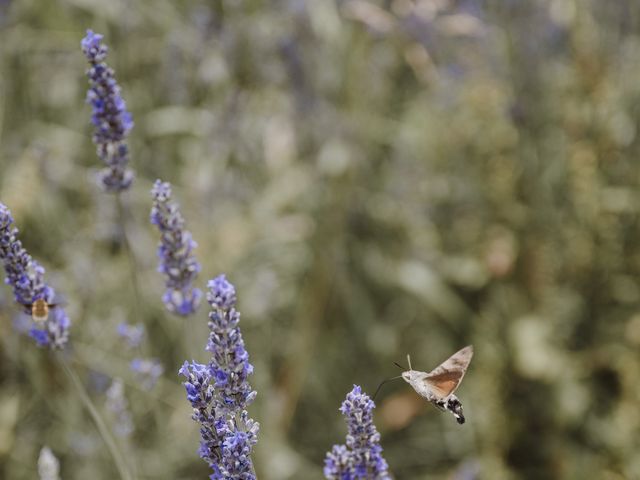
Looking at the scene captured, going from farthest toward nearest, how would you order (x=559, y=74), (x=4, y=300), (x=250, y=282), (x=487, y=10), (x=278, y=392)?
(x=559, y=74) < (x=487, y=10) < (x=250, y=282) < (x=278, y=392) < (x=4, y=300)

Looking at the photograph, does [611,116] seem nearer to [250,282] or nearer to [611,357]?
[611,357]

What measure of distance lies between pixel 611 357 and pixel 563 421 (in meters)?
0.40

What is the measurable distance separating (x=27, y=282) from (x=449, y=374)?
0.68 metres

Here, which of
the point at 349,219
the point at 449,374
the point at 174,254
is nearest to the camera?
the point at 449,374

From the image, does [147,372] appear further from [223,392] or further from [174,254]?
[223,392]

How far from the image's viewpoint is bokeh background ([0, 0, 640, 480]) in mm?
3059

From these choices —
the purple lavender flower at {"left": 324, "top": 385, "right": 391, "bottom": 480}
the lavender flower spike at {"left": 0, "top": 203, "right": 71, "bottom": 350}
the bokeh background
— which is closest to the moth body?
the purple lavender flower at {"left": 324, "top": 385, "right": 391, "bottom": 480}

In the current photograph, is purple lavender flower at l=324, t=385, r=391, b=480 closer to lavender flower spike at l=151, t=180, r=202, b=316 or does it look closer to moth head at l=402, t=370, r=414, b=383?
moth head at l=402, t=370, r=414, b=383

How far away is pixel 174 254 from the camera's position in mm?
1439

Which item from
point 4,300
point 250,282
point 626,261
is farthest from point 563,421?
point 4,300

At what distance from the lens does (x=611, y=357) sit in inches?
134

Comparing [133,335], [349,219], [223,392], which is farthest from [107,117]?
[349,219]

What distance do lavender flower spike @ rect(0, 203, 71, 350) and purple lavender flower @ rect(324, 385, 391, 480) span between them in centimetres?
56

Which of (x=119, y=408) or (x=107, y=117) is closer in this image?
(x=107, y=117)
